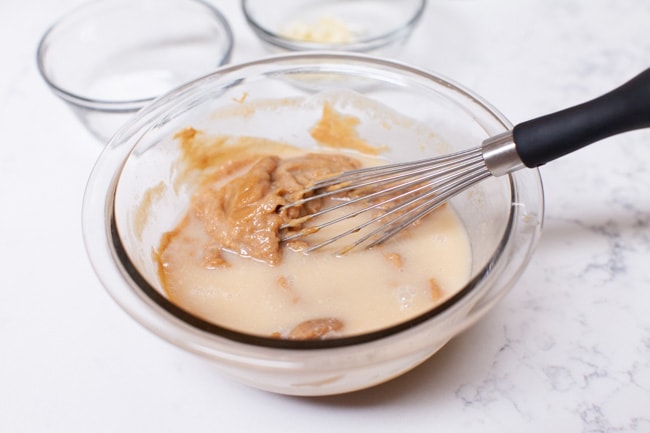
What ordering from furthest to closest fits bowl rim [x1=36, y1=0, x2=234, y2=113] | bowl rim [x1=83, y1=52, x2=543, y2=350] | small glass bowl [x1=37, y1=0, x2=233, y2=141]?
1. small glass bowl [x1=37, y1=0, x2=233, y2=141]
2. bowl rim [x1=36, y1=0, x2=234, y2=113]
3. bowl rim [x1=83, y1=52, x2=543, y2=350]

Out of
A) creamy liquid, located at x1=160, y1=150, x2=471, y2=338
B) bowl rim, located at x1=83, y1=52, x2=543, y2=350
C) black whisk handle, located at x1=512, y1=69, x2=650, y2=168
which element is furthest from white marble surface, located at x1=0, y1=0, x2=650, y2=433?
black whisk handle, located at x1=512, y1=69, x2=650, y2=168

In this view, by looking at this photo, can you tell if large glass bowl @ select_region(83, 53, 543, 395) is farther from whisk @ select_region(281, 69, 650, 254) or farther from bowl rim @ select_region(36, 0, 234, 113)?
bowl rim @ select_region(36, 0, 234, 113)

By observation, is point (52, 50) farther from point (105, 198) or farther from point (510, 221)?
point (510, 221)

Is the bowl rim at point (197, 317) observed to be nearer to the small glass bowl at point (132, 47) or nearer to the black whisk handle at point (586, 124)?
the black whisk handle at point (586, 124)

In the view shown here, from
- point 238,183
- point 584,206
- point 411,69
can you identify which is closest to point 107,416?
point 238,183

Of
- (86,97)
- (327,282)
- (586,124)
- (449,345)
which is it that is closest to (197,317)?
(327,282)

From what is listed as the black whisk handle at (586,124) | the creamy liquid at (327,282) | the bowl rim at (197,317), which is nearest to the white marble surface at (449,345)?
the creamy liquid at (327,282)
